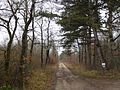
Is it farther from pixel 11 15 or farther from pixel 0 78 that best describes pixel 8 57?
pixel 11 15

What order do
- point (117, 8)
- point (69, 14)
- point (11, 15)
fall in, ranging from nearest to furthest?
point (11, 15), point (117, 8), point (69, 14)

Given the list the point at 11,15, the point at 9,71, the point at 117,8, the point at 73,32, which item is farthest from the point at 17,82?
the point at 73,32

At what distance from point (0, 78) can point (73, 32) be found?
87.3 feet

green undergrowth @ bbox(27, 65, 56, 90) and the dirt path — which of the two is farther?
green undergrowth @ bbox(27, 65, 56, 90)

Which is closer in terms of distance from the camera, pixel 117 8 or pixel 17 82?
pixel 17 82

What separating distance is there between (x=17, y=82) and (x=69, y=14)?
52.1ft

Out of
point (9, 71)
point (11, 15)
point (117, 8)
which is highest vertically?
point (117, 8)

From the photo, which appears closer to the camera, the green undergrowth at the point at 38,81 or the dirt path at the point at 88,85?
the dirt path at the point at 88,85

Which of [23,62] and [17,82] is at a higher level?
[23,62]

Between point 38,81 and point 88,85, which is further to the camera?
point 38,81

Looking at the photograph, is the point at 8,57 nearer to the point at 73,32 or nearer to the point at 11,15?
the point at 11,15

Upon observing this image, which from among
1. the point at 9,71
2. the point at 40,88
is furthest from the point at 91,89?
the point at 9,71

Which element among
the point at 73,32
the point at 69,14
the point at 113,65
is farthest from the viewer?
the point at 73,32

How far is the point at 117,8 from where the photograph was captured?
31.1 m
